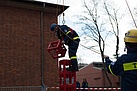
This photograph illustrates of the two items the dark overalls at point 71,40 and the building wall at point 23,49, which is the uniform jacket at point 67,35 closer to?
the dark overalls at point 71,40

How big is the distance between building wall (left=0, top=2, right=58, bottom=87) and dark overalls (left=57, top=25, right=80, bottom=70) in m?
9.53

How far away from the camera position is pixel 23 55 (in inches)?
719

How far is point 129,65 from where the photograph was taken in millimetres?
4246

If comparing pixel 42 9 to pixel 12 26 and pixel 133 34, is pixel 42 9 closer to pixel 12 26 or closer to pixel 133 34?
pixel 12 26

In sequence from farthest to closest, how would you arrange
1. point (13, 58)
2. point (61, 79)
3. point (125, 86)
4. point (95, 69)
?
1. point (95, 69)
2. point (13, 58)
3. point (61, 79)
4. point (125, 86)

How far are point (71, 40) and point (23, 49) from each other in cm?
1007

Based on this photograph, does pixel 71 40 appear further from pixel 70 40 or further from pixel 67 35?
pixel 67 35

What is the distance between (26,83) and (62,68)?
9759 mm

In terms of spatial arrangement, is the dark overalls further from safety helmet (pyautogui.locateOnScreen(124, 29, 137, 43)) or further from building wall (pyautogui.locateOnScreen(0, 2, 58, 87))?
building wall (pyautogui.locateOnScreen(0, 2, 58, 87))

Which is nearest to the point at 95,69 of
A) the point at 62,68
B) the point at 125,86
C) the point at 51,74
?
the point at 51,74

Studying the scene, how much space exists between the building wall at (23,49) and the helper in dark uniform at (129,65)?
46.0ft

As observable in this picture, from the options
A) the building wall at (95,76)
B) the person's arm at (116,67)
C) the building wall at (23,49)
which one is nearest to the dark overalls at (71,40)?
the person's arm at (116,67)

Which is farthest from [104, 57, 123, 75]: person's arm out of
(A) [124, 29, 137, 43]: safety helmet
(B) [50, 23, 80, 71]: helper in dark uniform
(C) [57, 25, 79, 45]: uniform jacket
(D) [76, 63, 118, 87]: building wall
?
(D) [76, 63, 118, 87]: building wall

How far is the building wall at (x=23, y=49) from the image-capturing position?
17.7 metres
